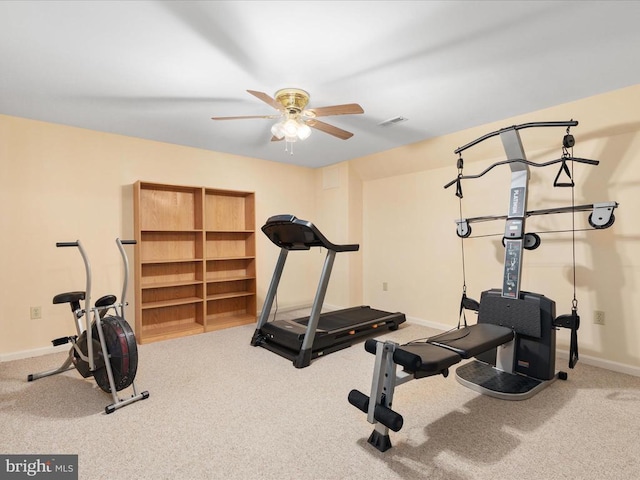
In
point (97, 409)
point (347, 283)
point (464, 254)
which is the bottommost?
point (97, 409)

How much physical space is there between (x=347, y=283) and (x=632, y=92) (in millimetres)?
3713

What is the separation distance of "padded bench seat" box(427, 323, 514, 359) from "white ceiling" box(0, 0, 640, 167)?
6.25ft

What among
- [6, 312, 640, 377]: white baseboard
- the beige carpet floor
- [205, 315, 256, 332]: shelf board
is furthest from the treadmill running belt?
[6, 312, 640, 377]: white baseboard

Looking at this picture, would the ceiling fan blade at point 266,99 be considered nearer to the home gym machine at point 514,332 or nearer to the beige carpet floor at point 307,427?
the home gym machine at point 514,332

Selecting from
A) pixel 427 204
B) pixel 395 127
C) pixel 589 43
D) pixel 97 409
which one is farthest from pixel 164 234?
pixel 589 43

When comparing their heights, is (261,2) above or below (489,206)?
above

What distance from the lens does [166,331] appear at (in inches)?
151

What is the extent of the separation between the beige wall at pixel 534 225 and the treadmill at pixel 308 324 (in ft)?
3.07

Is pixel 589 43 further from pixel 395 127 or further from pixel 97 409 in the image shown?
pixel 97 409

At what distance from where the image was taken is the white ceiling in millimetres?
1732

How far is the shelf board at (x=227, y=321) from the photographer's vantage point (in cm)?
408

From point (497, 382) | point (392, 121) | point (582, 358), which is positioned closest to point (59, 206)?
point (392, 121)

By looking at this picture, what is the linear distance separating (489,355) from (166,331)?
3478 millimetres

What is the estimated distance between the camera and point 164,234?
3.97 metres
